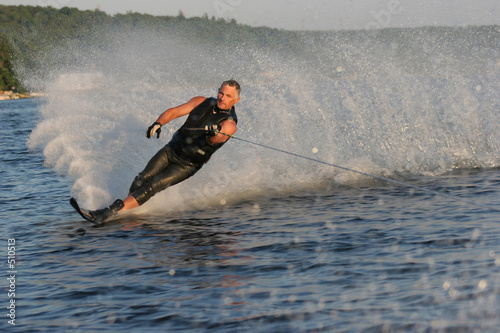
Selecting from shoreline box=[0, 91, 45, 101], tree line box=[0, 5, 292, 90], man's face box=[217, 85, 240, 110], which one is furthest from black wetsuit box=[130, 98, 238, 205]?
shoreline box=[0, 91, 45, 101]

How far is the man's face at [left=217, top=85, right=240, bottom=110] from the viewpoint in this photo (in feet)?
24.9

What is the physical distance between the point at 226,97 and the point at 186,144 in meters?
0.85

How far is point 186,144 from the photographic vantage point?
798cm

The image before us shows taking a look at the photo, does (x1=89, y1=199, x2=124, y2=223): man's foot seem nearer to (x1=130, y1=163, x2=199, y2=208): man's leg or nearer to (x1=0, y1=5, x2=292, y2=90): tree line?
(x1=130, y1=163, x2=199, y2=208): man's leg

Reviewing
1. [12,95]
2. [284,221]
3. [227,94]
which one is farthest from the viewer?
[12,95]

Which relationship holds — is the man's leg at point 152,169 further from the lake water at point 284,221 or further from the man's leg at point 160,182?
the lake water at point 284,221

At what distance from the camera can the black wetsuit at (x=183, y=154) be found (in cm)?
783

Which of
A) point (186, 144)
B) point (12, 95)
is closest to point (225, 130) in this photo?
point (186, 144)

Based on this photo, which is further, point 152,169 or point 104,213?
point 152,169

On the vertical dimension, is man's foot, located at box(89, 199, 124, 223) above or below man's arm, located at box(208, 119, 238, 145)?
below

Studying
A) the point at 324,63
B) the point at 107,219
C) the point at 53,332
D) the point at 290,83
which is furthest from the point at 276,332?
the point at 324,63

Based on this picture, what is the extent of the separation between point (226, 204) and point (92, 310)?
4.46m

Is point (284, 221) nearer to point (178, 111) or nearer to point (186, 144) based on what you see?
point (186, 144)

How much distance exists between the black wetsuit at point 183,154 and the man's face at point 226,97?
11 centimetres
